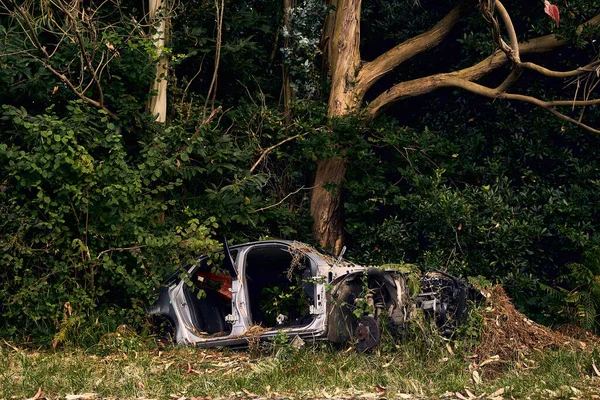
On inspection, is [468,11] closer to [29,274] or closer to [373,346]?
[373,346]

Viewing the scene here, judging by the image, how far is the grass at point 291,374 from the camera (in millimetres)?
7887

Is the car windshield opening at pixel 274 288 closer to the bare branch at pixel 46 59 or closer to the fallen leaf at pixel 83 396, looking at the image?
the bare branch at pixel 46 59

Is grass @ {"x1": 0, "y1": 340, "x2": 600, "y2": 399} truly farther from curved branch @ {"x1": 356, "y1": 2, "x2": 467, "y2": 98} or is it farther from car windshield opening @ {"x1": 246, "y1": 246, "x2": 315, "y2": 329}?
curved branch @ {"x1": 356, "y1": 2, "x2": 467, "y2": 98}

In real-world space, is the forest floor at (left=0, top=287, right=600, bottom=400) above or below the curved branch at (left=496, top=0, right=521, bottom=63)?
below

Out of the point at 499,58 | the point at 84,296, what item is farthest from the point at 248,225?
the point at 499,58

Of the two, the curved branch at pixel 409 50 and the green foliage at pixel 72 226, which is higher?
the curved branch at pixel 409 50

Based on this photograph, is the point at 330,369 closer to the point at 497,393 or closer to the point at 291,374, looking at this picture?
the point at 291,374

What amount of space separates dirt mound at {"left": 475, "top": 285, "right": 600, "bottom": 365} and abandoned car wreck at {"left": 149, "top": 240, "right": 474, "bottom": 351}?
34 centimetres

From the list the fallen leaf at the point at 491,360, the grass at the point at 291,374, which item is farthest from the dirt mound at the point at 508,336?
the grass at the point at 291,374

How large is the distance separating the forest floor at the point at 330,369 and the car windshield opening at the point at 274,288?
1.25 metres

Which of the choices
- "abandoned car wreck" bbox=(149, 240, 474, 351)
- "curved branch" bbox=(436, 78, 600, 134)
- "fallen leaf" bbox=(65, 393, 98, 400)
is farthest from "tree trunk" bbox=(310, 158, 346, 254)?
"fallen leaf" bbox=(65, 393, 98, 400)

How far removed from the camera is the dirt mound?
31.7ft

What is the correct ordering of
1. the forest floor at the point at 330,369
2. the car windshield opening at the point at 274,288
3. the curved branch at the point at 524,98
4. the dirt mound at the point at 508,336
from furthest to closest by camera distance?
the curved branch at the point at 524,98 < the car windshield opening at the point at 274,288 < the dirt mound at the point at 508,336 < the forest floor at the point at 330,369

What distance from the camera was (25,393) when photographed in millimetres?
7945
